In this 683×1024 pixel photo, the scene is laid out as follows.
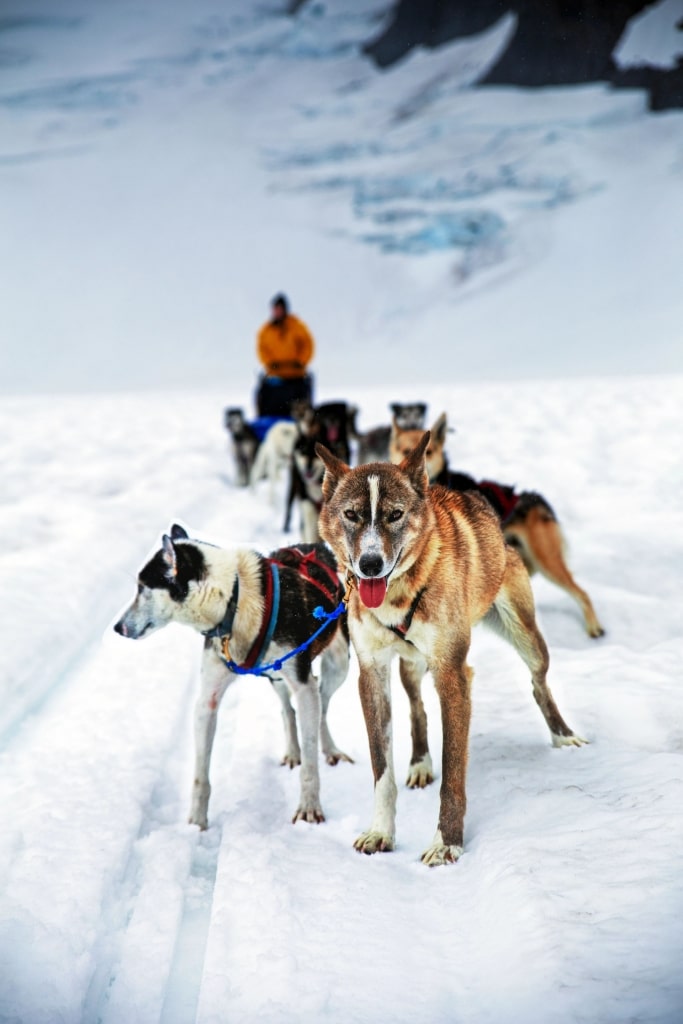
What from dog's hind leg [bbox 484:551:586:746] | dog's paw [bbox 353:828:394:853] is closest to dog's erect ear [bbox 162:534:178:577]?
dog's paw [bbox 353:828:394:853]

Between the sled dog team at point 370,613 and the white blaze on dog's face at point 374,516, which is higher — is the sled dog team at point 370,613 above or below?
below

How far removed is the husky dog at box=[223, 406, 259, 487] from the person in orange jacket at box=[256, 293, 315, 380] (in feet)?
2.18

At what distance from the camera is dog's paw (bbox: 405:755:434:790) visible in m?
2.55

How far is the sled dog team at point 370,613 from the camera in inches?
80.3

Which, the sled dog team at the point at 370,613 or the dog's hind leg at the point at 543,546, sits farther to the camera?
the dog's hind leg at the point at 543,546

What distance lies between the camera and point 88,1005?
1.69 metres

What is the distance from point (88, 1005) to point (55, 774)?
1.07m

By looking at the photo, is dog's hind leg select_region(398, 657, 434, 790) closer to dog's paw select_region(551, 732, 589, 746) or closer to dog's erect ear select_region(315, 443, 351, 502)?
dog's paw select_region(551, 732, 589, 746)

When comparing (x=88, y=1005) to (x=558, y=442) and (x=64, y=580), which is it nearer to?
(x=64, y=580)

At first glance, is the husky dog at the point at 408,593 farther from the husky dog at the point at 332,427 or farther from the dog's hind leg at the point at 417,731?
the husky dog at the point at 332,427

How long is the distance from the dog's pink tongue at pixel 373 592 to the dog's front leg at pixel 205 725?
72cm

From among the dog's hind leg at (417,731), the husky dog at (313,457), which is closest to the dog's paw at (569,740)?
the dog's hind leg at (417,731)

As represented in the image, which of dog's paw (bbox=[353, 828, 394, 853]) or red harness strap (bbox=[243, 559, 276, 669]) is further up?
red harness strap (bbox=[243, 559, 276, 669])

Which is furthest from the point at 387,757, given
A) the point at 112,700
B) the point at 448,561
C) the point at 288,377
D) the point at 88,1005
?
the point at 288,377
